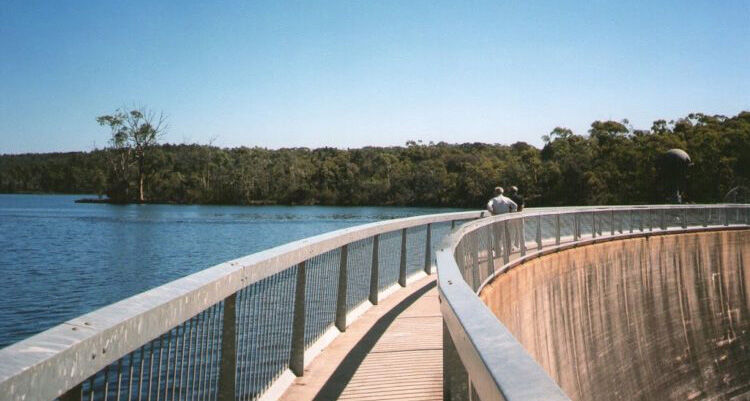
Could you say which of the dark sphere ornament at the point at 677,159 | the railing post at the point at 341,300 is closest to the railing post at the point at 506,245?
the railing post at the point at 341,300

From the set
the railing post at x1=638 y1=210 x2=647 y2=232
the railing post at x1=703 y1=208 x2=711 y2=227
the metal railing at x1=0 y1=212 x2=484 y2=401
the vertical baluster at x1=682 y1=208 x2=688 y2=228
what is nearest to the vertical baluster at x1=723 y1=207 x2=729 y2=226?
the railing post at x1=703 y1=208 x2=711 y2=227

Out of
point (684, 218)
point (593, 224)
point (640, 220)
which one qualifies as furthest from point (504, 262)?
point (684, 218)

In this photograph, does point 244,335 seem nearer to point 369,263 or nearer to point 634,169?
point 369,263

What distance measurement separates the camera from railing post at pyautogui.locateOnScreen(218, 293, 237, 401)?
3.73m

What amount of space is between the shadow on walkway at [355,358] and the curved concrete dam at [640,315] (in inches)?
73.5

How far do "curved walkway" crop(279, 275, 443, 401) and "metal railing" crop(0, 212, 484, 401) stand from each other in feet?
0.58

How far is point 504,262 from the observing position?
41.1 ft

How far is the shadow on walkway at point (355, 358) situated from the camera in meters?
4.97

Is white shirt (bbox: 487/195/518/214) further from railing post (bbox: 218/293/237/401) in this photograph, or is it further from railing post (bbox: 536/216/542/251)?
railing post (bbox: 218/293/237/401)

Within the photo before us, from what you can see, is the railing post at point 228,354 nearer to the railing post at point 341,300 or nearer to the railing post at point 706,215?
the railing post at point 341,300

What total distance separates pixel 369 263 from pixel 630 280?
47.4 ft

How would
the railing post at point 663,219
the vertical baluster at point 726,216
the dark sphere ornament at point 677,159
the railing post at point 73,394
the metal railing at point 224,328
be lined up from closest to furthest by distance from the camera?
the metal railing at point 224,328, the railing post at point 73,394, the railing post at point 663,219, the vertical baluster at point 726,216, the dark sphere ornament at point 677,159

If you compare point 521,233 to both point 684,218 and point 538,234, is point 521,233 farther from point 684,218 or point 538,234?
point 684,218

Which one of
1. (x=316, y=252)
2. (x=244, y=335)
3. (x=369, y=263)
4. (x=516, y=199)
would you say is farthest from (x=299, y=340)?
(x=516, y=199)
